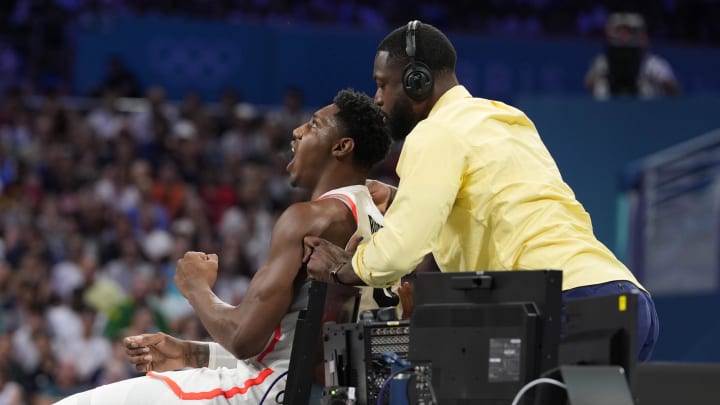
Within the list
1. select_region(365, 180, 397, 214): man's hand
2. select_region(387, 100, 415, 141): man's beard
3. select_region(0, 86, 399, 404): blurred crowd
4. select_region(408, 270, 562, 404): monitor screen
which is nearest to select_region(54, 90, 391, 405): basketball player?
select_region(365, 180, 397, 214): man's hand

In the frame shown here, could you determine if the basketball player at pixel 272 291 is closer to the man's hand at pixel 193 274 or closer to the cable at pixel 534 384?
the man's hand at pixel 193 274

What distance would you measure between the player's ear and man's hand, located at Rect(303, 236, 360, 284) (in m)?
0.50

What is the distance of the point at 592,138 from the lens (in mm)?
9664

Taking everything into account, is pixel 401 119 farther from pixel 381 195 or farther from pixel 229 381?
pixel 229 381

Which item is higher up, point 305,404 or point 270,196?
point 270,196

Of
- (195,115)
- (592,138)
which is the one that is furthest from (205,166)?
(592,138)

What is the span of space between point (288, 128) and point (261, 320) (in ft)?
30.4

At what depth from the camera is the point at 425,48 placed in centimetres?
412

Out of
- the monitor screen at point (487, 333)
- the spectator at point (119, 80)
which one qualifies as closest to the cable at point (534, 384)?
the monitor screen at point (487, 333)

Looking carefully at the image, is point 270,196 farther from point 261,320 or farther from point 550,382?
point 550,382

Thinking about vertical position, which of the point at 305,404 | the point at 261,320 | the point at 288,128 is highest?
the point at 288,128

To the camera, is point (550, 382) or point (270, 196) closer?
point (550, 382)

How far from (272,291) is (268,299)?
0.10ft

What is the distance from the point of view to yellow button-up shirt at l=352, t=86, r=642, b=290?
12.2ft
